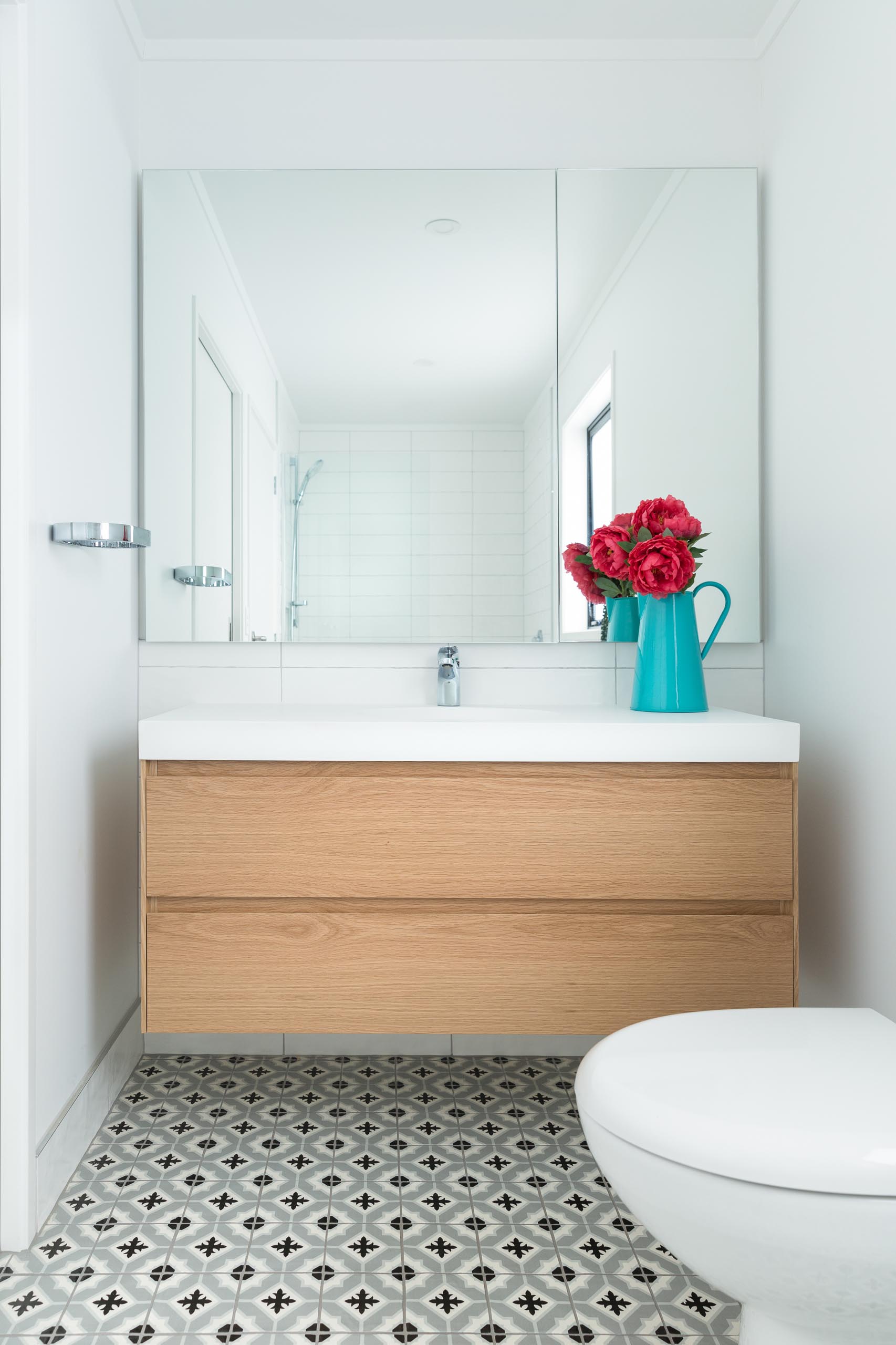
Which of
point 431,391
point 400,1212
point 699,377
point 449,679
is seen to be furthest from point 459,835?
point 699,377

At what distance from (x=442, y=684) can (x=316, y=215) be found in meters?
1.10

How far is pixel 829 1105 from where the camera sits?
874 mm

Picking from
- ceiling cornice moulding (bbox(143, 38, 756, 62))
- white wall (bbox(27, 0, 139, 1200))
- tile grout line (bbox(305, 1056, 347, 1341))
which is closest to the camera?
tile grout line (bbox(305, 1056, 347, 1341))

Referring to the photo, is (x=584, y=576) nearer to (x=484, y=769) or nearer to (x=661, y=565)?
(x=661, y=565)

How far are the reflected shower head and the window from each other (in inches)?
24.0

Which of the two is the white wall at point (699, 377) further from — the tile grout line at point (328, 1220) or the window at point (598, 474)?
the tile grout line at point (328, 1220)

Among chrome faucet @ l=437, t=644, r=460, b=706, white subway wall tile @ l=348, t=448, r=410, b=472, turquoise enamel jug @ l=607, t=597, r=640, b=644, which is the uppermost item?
white subway wall tile @ l=348, t=448, r=410, b=472

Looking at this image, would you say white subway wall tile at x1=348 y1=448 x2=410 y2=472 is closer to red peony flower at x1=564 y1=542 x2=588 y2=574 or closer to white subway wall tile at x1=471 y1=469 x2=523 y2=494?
white subway wall tile at x1=471 y1=469 x2=523 y2=494

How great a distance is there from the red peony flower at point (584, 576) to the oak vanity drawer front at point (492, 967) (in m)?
0.71

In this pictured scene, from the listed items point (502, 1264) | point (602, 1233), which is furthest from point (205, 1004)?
point (602, 1233)

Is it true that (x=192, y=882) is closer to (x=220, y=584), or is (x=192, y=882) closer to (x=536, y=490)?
(x=220, y=584)

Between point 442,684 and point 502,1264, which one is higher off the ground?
point 442,684

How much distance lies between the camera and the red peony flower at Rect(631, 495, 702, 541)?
1.70 meters

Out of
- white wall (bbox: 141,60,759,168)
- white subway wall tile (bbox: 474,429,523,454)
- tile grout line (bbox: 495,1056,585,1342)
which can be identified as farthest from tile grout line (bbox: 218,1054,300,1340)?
white wall (bbox: 141,60,759,168)
